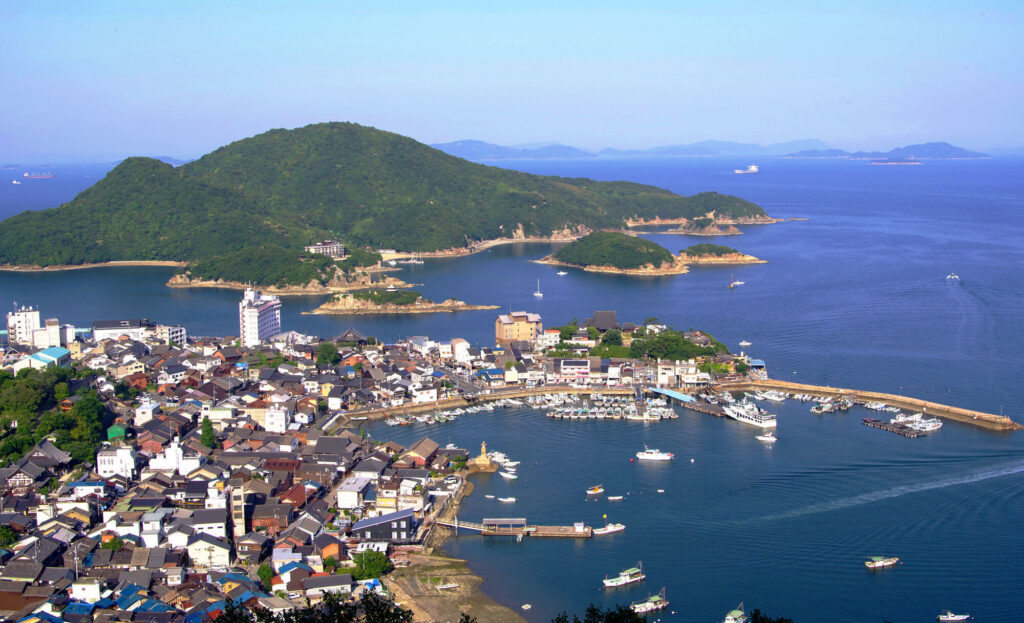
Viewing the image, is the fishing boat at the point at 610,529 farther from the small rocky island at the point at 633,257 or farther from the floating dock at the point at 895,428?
the small rocky island at the point at 633,257

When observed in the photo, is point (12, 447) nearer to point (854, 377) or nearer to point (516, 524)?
point (516, 524)

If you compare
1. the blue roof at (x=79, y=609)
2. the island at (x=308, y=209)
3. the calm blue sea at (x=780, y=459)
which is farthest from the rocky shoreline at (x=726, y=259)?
the blue roof at (x=79, y=609)

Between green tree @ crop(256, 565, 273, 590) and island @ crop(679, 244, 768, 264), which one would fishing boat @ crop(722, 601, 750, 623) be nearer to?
green tree @ crop(256, 565, 273, 590)

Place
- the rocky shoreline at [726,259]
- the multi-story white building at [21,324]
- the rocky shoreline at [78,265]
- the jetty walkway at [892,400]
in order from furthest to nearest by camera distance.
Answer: the rocky shoreline at [726,259] → the rocky shoreline at [78,265] → the multi-story white building at [21,324] → the jetty walkway at [892,400]

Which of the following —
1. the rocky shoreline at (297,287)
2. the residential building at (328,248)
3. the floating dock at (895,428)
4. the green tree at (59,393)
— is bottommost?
the floating dock at (895,428)

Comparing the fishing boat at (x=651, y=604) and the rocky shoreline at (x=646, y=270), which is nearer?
the fishing boat at (x=651, y=604)

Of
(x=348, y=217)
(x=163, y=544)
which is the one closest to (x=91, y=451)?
(x=163, y=544)

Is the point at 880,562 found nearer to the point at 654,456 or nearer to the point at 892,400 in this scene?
the point at 654,456
